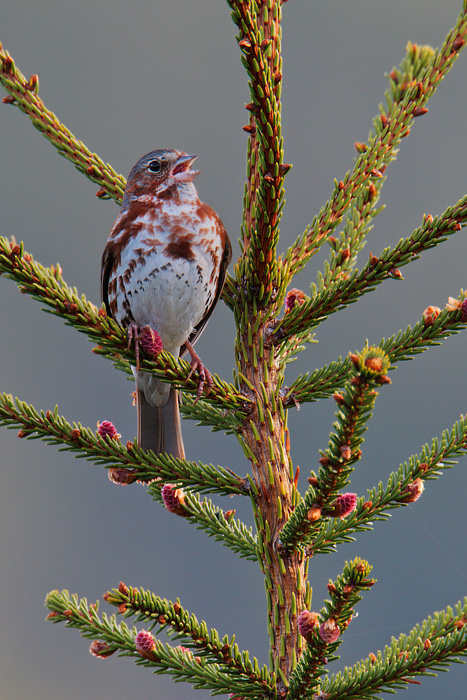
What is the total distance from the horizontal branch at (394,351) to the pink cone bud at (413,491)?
21 cm

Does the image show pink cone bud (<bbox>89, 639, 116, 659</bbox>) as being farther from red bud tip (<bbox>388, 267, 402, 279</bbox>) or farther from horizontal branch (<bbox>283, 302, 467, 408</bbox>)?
red bud tip (<bbox>388, 267, 402, 279</bbox>)

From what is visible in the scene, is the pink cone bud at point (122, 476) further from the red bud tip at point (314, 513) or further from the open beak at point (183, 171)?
the open beak at point (183, 171)

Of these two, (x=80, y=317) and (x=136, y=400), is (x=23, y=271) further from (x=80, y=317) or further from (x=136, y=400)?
(x=136, y=400)

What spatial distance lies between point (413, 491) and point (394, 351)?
0.89ft

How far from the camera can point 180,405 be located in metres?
1.58

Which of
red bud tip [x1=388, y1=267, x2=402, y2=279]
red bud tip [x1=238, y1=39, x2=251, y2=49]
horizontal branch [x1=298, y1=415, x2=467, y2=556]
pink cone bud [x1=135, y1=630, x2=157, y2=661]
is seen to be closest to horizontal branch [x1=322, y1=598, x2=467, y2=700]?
horizontal branch [x1=298, y1=415, x2=467, y2=556]

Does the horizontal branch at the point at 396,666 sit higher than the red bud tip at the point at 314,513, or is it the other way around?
the red bud tip at the point at 314,513

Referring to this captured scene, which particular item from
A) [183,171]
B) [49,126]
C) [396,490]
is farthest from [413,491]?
[183,171]

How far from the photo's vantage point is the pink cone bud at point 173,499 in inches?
52.2

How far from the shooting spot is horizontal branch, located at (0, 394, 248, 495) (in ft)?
3.92

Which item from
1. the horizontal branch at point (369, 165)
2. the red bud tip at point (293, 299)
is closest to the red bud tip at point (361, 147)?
the horizontal branch at point (369, 165)

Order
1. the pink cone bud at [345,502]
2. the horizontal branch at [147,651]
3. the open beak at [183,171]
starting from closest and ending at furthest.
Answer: the pink cone bud at [345,502] → the horizontal branch at [147,651] → the open beak at [183,171]

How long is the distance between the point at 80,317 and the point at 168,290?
0.69 metres

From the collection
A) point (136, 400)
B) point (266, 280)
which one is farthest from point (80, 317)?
point (136, 400)
